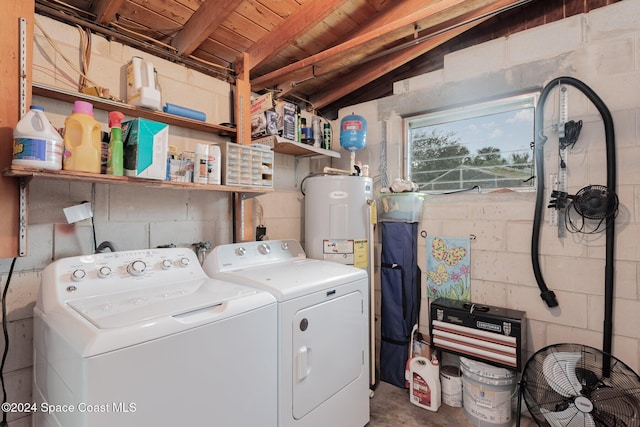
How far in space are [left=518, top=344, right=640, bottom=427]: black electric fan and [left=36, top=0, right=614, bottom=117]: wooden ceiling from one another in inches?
75.2

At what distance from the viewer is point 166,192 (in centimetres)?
180

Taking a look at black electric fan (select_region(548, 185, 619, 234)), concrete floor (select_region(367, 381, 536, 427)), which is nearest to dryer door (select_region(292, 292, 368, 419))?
concrete floor (select_region(367, 381, 536, 427))

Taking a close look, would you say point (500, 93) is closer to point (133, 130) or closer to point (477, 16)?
point (477, 16)

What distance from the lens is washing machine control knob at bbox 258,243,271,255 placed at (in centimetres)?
195

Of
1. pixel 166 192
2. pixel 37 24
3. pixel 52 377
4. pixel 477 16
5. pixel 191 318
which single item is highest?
pixel 477 16

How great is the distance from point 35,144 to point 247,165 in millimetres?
953

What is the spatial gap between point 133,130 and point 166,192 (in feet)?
1.78

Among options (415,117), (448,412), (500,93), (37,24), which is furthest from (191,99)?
(448,412)

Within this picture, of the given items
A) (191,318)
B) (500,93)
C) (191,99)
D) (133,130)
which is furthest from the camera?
(500,93)

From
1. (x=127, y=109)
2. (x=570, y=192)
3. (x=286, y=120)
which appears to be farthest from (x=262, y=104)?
(x=570, y=192)

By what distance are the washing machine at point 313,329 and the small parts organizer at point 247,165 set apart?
1.25 feet

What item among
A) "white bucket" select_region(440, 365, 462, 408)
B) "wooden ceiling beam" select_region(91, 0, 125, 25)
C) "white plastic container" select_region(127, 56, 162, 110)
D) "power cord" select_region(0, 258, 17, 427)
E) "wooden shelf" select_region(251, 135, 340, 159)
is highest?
"wooden ceiling beam" select_region(91, 0, 125, 25)

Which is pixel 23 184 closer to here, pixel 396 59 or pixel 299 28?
pixel 299 28

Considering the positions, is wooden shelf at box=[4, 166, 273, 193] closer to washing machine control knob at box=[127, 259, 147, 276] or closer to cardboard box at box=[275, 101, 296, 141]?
washing machine control knob at box=[127, 259, 147, 276]
